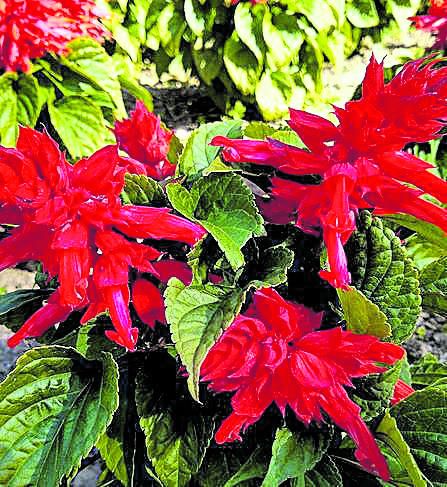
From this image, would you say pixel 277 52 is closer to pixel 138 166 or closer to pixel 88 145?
pixel 88 145

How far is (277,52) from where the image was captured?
2.70 m

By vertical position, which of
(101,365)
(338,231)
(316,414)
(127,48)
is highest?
(338,231)

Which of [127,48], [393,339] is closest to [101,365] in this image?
[393,339]

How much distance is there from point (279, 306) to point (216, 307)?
6cm

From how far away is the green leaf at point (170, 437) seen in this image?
0.80 meters

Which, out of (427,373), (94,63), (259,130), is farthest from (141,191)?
(94,63)

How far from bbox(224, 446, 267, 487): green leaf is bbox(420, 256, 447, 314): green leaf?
282mm

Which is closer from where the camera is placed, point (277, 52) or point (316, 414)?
point (316, 414)

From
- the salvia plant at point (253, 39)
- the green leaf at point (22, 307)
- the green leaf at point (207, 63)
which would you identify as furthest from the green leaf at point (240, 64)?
the green leaf at point (22, 307)

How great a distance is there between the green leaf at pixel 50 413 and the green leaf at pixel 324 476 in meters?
0.23

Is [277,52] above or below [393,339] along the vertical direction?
below

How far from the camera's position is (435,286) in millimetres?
922

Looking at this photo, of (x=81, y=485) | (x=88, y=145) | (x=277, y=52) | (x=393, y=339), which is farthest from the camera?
(x=277, y=52)

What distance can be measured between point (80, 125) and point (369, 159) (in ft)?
5.35
